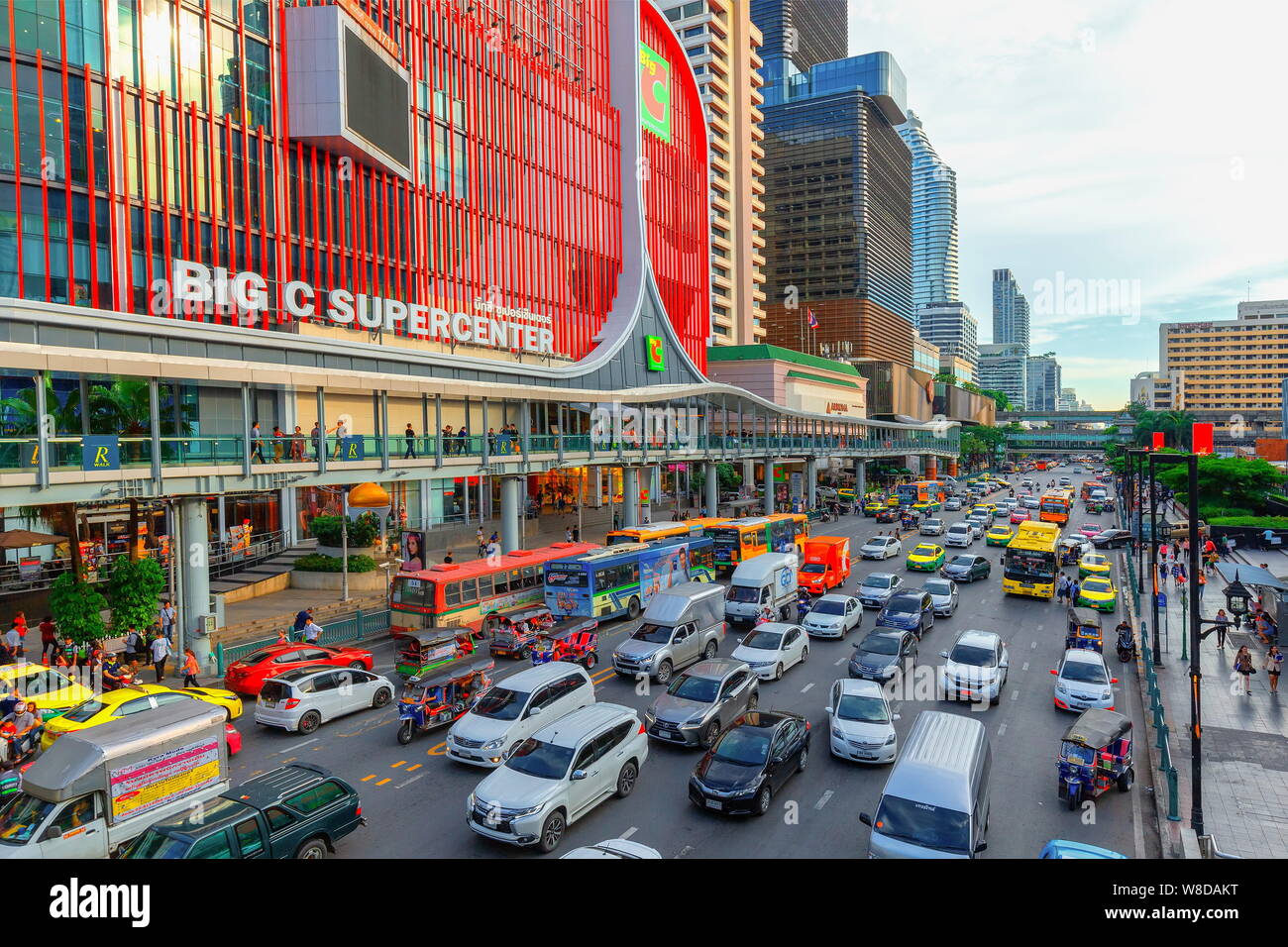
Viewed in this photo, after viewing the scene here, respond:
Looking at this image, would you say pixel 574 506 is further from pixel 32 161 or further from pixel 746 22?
pixel 746 22

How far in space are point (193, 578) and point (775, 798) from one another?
18.9 meters

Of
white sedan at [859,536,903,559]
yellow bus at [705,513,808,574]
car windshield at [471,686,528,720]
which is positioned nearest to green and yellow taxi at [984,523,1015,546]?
white sedan at [859,536,903,559]

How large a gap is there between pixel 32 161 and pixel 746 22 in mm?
102239

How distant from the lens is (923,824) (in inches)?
477

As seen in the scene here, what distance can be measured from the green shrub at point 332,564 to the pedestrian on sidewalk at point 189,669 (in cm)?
1276

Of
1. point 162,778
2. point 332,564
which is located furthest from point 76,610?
point 332,564

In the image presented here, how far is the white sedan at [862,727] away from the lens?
1698cm

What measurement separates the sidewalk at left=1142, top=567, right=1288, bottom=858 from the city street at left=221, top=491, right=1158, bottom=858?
3.43 feet

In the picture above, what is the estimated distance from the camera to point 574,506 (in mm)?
65500

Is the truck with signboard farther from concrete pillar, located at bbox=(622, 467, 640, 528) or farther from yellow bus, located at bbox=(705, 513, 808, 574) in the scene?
concrete pillar, located at bbox=(622, 467, 640, 528)

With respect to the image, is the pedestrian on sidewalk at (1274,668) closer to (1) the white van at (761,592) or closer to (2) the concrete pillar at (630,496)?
(1) the white van at (761,592)

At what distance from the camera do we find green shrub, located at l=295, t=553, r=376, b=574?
35.6 metres

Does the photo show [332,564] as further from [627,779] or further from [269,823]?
[269,823]
